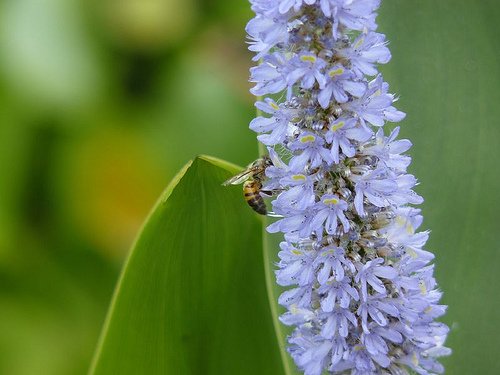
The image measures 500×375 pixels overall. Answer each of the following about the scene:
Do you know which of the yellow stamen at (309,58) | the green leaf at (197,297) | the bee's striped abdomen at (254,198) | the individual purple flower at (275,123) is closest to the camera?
the yellow stamen at (309,58)

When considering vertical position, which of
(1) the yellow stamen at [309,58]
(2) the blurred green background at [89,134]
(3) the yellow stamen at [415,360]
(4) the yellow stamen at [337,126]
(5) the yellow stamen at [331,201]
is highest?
(2) the blurred green background at [89,134]

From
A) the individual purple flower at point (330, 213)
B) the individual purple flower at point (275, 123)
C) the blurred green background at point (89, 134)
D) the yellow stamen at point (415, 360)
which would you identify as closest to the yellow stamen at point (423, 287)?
the yellow stamen at point (415, 360)

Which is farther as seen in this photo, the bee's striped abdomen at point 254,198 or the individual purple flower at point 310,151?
the bee's striped abdomen at point 254,198

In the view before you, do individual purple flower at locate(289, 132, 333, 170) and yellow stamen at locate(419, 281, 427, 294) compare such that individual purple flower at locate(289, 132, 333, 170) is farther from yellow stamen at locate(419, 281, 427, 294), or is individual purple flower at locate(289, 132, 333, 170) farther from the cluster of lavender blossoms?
yellow stamen at locate(419, 281, 427, 294)

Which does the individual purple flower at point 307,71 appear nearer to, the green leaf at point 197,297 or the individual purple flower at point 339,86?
the individual purple flower at point 339,86

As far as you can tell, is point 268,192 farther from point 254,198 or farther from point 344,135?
point 344,135

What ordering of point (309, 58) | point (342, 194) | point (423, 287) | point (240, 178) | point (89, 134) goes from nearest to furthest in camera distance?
point (309, 58)
point (342, 194)
point (423, 287)
point (240, 178)
point (89, 134)

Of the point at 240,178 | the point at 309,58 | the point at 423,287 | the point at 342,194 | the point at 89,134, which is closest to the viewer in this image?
the point at 309,58

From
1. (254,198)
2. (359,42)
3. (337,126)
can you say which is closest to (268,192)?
(254,198)
